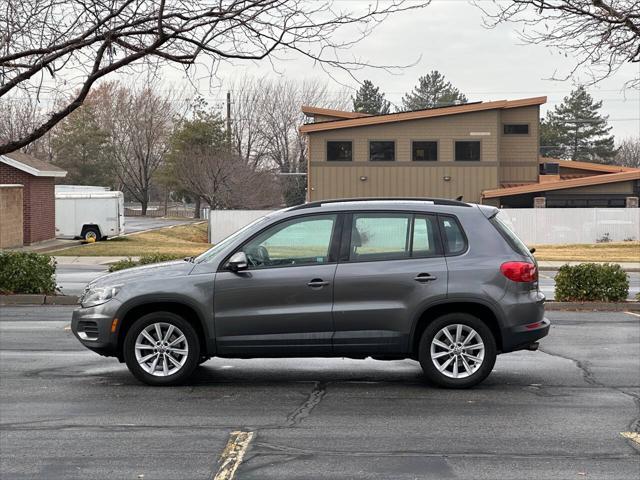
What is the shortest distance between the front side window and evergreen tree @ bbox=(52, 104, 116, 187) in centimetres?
6808

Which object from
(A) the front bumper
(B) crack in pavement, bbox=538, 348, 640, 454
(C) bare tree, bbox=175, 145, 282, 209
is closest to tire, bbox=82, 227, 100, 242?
(C) bare tree, bbox=175, 145, 282, 209

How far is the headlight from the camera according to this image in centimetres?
891

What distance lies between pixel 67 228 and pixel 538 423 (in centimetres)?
3609

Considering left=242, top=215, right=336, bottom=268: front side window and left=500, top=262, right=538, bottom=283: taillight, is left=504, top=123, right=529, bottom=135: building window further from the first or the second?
left=242, top=215, right=336, bottom=268: front side window

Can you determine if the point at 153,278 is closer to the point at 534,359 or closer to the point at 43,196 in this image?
the point at 534,359

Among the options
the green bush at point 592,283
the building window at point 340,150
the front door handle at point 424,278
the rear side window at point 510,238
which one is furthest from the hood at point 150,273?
the building window at point 340,150

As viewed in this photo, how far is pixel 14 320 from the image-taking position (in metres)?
14.2

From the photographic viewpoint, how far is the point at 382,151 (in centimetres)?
4266

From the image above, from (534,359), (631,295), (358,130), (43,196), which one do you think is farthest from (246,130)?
(534,359)

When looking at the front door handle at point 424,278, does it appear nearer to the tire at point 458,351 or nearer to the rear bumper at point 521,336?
the tire at point 458,351

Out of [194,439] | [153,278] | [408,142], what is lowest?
[194,439]

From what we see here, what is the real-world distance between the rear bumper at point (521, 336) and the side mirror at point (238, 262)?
257 cm

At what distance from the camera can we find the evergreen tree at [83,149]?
74750mm

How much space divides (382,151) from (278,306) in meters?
34.4
